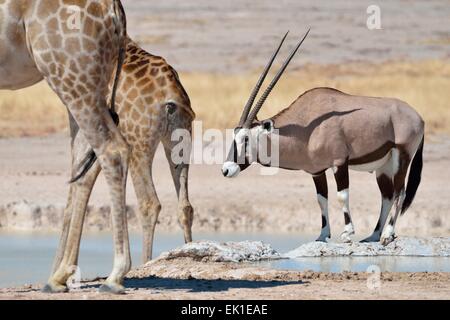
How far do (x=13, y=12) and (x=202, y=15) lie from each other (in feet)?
110

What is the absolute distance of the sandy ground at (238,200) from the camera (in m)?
15.4

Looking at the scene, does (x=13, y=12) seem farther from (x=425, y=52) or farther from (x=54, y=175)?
(x=425, y=52)

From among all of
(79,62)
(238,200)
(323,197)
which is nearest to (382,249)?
(323,197)

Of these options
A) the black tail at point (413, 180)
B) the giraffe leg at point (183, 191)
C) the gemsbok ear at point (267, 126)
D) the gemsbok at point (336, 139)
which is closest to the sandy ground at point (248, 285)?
the giraffe leg at point (183, 191)

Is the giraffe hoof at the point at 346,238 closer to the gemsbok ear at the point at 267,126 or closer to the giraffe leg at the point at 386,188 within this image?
the giraffe leg at the point at 386,188

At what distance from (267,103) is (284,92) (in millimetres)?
1351

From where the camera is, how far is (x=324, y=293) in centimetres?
878

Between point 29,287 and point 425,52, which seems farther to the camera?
point 425,52

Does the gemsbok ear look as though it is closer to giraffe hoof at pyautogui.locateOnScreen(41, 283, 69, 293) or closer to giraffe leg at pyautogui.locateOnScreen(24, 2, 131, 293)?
giraffe leg at pyautogui.locateOnScreen(24, 2, 131, 293)

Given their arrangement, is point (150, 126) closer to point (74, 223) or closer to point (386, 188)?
point (74, 223)

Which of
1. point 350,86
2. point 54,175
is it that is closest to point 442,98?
point 350,86

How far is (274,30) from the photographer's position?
36.5m

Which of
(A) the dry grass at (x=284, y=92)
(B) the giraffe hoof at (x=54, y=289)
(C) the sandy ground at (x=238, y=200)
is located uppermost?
(A) the dry grass at (x=284, y=92)

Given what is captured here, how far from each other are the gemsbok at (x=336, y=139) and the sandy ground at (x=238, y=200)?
2835 millimetres
